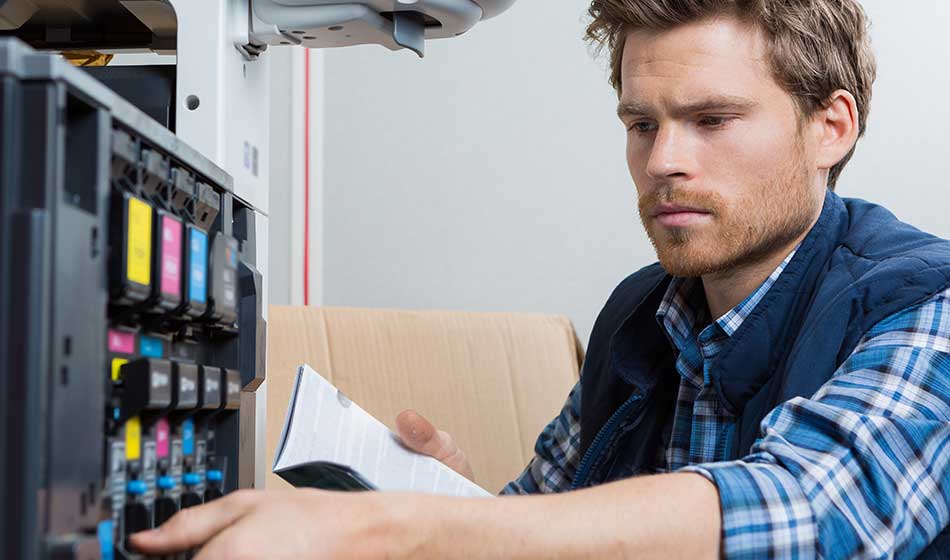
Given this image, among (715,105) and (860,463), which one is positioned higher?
(715,105)

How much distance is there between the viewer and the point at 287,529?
1.57ft

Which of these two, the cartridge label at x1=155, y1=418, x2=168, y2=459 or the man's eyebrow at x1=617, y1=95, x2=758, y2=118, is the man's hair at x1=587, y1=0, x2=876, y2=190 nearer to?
the man's eyebrow at x1=617, y1=95, x2=758, y2=118

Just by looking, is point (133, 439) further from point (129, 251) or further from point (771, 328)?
point (771, 328)

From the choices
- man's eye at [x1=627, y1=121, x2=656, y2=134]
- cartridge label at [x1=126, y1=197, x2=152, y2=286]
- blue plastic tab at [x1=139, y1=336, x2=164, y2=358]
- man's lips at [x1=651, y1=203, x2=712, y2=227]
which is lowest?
blue plastic tab at [x1=139, y1=336, x2=164, y2=358]

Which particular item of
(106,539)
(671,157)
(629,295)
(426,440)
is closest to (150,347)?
(106,539)

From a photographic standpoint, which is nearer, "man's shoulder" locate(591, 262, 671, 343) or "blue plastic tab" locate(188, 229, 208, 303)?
"blue plastic tab" locate(188, 229, 208, 303)

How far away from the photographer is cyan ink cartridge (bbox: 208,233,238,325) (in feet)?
1.96

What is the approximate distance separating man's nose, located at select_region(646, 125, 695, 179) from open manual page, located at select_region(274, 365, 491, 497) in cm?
35

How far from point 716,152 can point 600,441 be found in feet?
1.07

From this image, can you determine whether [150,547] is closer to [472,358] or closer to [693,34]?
[693,34]

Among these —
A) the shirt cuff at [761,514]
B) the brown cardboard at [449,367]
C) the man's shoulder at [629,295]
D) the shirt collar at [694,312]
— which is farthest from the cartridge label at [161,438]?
the brown cardboard at [449,367]

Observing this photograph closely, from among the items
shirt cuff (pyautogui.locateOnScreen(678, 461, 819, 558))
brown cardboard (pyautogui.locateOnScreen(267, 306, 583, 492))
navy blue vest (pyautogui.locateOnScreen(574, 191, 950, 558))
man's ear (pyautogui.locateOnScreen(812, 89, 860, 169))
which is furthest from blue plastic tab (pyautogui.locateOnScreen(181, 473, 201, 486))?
brown cardboard (pyautogui.locateOnScreen(267, 306, 583, 492))

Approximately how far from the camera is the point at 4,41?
0.41 metres

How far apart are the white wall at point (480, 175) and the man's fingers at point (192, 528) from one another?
1496 mm
